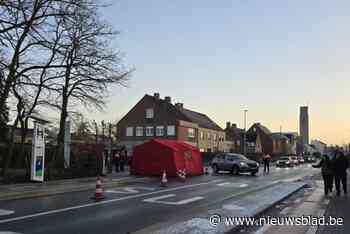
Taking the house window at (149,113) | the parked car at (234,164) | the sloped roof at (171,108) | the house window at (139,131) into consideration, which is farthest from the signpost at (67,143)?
the house window at (139,131)

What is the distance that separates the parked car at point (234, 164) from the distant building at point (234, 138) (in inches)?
2637

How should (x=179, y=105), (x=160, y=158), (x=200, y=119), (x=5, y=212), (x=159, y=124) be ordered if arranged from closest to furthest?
(x=5, y=212)
(x=160, y=158)
(x=159, y=124)
(x=179, y=105)
(x=200, y=119)

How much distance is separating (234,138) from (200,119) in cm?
2538

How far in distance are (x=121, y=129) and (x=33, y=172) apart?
6507cm

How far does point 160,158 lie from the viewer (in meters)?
30.2

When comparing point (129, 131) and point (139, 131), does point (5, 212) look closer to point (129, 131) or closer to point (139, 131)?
point (139, 131)

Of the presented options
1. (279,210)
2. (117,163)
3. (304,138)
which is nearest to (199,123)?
(117,163)

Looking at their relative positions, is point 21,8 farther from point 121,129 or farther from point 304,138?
point 304,138

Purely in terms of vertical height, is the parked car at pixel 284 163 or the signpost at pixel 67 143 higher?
the signpost at pixel 67 143

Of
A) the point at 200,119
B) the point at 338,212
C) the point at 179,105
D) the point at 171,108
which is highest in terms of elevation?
the point at 179,105

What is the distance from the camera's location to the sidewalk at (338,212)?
32.3 feet

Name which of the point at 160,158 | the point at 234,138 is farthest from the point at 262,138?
the point at 160,158

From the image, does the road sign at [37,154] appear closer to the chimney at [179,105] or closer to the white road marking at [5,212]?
the white road marking at [5,212]

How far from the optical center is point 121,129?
284 feet
